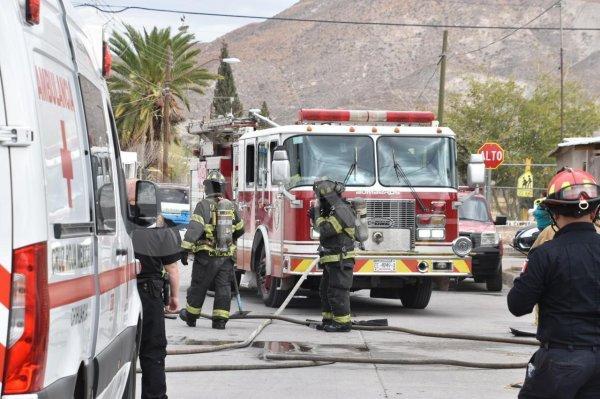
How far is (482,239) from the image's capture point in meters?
20.7

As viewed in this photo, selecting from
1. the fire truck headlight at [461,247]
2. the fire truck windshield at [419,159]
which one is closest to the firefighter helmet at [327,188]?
the fire truck windshield at [419,159]

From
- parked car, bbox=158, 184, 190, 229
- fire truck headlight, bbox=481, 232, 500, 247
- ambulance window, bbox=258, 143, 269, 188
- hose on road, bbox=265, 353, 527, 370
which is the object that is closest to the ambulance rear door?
hose on road, bbox=265, 353, 527, 370

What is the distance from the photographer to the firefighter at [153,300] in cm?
812

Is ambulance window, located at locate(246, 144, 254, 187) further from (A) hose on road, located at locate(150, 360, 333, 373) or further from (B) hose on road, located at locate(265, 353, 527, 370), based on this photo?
(A) hose on road, located at locate(150, 360, 333, 373)

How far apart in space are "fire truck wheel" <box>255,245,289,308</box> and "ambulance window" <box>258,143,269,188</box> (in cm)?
95

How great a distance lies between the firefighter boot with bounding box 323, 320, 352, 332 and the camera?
45.4 feet

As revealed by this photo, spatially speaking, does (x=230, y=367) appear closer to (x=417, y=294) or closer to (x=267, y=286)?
(x=267, y=286)

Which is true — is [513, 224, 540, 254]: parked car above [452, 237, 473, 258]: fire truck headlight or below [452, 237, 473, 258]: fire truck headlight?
above

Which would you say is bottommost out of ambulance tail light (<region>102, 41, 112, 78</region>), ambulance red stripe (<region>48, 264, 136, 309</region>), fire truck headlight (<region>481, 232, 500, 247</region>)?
fire truck headlight (<region>481, 232, 500, 247</region>)

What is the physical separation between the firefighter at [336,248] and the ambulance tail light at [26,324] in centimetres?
995

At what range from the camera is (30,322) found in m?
3.95

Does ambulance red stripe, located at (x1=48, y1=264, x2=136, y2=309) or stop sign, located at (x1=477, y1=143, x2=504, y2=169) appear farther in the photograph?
stop sign, located at (x1=477, y1=143, x2=504, y2=169)

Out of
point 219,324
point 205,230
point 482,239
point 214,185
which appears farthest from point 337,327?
point 482,239

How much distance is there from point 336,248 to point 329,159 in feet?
8.54
